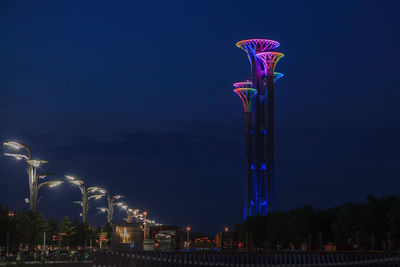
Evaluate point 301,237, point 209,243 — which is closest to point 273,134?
point 209,243

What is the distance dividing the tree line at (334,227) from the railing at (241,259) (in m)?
37.5

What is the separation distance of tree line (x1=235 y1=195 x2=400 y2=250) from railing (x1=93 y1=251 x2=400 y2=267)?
37.5m

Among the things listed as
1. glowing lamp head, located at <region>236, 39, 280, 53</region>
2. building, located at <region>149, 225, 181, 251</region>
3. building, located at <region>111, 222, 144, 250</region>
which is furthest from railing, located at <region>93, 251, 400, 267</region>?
glowing lamp head, located at <region>236, 39, 280, 53</region>

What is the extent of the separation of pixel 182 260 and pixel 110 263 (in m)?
3.09

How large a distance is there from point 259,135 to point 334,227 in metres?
87.7

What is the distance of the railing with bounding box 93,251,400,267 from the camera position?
24078 mm

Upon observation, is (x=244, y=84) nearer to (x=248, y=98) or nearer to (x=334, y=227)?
(x=248, y=98)

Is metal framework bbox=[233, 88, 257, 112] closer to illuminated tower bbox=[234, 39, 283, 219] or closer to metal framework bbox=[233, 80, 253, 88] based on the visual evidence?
illuminated tower bbox=[234, 39, 283, 219]

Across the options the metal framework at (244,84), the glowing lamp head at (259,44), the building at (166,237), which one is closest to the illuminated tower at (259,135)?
the glowing lamp head at (259,44)

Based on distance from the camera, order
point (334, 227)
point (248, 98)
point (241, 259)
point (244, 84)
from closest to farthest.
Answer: point (241, 259), point (334, 227), point (248, 98), point (244, 84)

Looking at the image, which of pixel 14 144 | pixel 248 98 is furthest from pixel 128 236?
pixel 248 98

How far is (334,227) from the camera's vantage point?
3204 inches

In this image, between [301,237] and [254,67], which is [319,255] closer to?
[301,237]

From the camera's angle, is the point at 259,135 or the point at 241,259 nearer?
the point at 241,259
